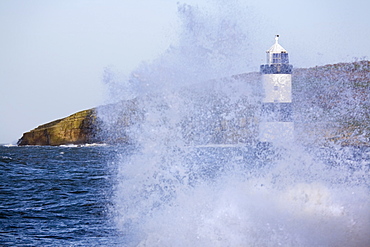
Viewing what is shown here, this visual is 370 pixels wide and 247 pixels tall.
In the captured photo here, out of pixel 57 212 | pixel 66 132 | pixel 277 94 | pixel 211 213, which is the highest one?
pixel 66 132

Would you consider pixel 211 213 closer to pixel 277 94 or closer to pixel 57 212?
pixel 57 212

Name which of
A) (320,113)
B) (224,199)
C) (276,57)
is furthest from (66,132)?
(224,199)

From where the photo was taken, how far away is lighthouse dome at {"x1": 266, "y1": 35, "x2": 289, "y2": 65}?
2550cm

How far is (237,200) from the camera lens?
31.4 ft

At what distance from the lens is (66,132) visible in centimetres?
8394

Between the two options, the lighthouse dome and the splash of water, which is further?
the lighthouse dome

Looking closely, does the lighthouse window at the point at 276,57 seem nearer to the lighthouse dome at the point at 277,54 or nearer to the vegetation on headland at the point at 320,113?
the lighthouse dome at the point at 277,54

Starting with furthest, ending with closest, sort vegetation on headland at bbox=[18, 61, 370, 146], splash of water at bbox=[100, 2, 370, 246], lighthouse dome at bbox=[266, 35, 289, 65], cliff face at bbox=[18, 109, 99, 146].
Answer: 1. cliff face at bbox=[18, 109, 99, 146]
2. vegetation on headland at bbox=[18, 61, 370, 146]
3. lighthouse dome at bbox=[266, 35, 289, 65]
4. splash of water at bbox=[100, 2, 370, 246]

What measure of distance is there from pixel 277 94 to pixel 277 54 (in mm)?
1681

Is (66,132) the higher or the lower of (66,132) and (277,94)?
the higher

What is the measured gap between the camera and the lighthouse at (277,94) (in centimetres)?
2589

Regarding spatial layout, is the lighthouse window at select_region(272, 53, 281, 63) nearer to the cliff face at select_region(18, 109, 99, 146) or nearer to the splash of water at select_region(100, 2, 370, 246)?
the splash of water at select_region(100, 2, 370, 246)

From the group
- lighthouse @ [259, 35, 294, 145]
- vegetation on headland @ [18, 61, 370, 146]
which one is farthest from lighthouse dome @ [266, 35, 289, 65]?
vegetation on headland @ [18, 61, 370, 146]

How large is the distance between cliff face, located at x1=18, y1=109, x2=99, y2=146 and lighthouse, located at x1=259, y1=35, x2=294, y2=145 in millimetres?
57630
